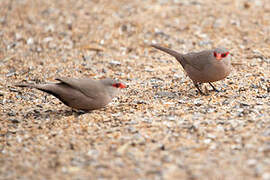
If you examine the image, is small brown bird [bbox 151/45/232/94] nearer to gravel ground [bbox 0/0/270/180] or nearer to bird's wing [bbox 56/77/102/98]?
gravel ground [bbox 0/0/270/180]

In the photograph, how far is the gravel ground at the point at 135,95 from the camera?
3.44m

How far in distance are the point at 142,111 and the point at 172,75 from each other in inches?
69.0

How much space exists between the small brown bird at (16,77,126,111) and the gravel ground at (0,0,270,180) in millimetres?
174

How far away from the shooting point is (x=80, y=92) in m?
4.57

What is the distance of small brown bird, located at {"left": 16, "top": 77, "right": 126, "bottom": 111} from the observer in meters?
4.52

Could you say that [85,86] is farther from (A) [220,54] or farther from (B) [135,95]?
(A) [220,54]

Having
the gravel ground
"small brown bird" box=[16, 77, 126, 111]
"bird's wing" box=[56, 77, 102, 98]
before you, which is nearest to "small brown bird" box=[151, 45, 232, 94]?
the gravel ground

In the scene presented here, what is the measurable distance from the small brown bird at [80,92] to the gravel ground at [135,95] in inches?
6.8

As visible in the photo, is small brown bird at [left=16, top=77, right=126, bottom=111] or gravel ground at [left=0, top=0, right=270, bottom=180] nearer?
gravel ground at [left=0, top=0, right=270, bottom=180]

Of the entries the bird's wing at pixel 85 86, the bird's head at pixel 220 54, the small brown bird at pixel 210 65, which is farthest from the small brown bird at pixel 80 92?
the bird's head at pixel 220 54

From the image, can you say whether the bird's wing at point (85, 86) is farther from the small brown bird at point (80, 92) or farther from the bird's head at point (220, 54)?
the bird's head at point (220, 54)

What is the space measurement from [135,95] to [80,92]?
1.17 metres

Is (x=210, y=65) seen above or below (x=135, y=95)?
above

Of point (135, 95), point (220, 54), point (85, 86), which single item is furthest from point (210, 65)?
point (85, 86)
